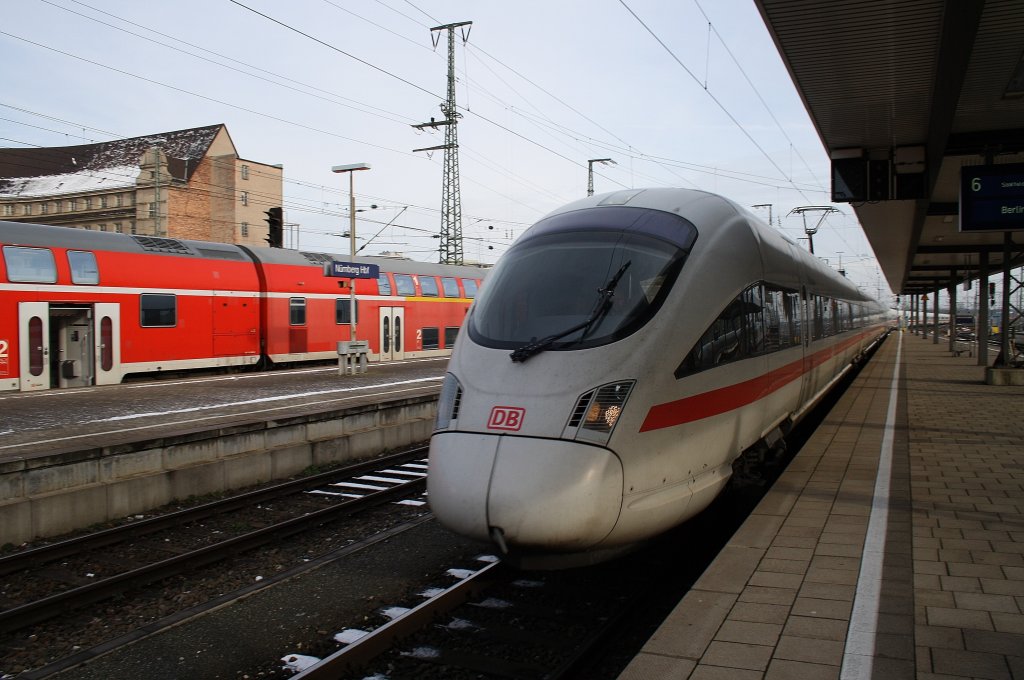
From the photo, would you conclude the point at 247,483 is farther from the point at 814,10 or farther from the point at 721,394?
the point at 814,10

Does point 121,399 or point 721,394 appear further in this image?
point 121,399

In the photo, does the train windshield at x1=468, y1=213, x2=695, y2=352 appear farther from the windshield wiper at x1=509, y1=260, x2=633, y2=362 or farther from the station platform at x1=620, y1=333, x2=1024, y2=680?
the station platform at x1=620, y1=333, x2=1024, y2=680

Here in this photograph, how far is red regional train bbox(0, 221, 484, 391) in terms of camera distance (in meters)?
15.6

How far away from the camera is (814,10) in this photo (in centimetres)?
798

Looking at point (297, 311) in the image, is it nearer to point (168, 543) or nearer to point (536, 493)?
point (168, 543)

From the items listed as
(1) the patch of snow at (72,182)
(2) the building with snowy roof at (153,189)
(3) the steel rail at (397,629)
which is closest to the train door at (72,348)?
(3) the steel rail at (397,629)

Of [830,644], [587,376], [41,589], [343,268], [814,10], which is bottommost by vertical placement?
[41,589]

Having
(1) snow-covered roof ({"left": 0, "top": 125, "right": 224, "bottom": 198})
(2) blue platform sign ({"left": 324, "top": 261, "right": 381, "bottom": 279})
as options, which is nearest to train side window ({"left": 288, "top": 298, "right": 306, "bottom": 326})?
(2) blue platform sign ({"left": 324, "top": 261, "right": 381, "bottom": 279})

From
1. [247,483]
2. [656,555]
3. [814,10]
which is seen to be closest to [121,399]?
[247,483]

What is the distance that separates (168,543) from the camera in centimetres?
755

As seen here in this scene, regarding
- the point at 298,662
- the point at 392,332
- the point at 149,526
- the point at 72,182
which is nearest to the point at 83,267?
the point at 149,526

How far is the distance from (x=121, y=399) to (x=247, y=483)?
19.4ft

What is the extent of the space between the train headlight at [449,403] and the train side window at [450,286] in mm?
23475

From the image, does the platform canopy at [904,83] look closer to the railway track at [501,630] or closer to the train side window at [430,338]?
the railway track at [501,630]
